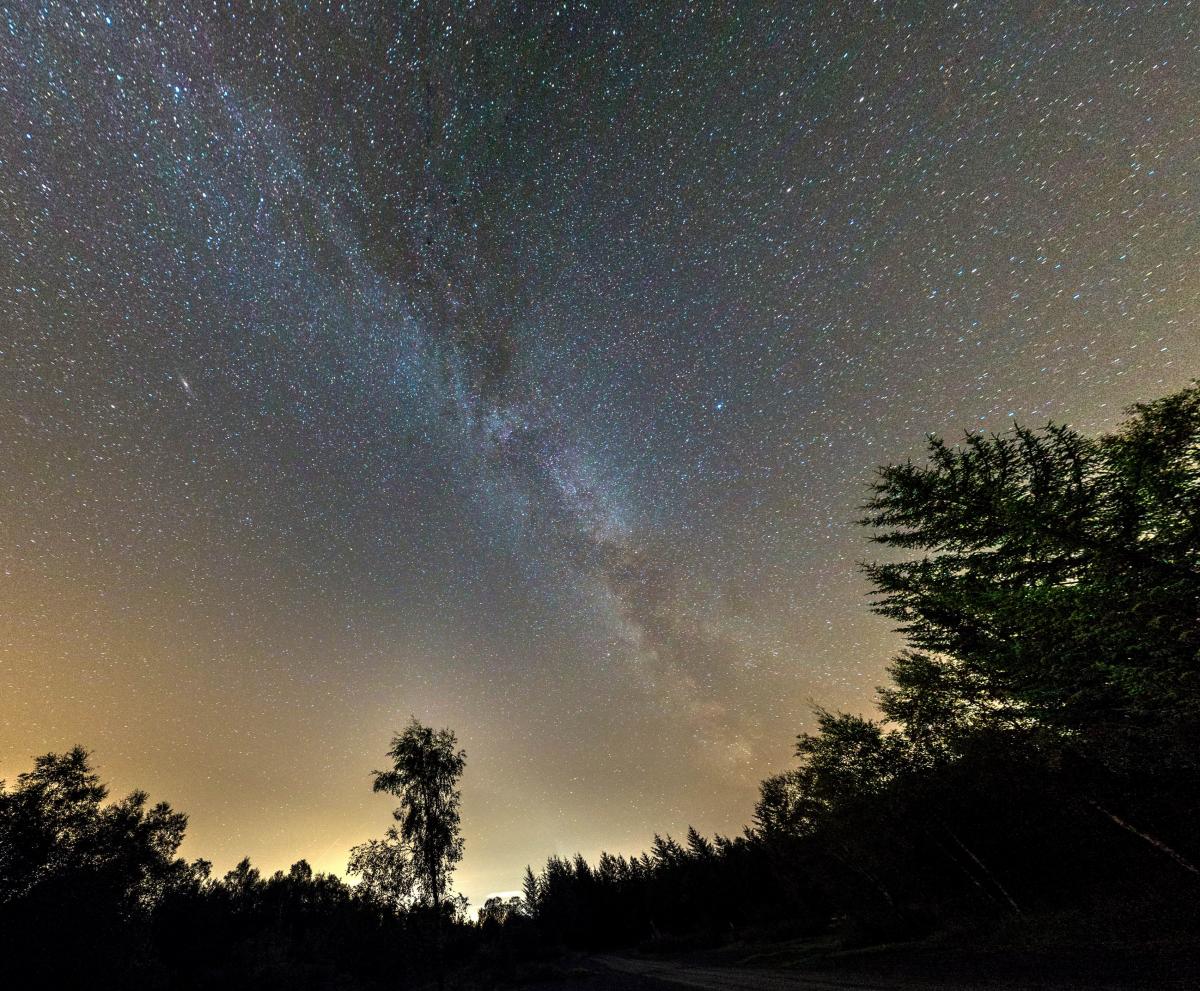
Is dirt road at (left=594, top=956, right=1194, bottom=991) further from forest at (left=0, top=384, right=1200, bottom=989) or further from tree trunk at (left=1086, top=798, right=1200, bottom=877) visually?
tree trunk at (left=1086, top=798, right=1200, bottom=877)

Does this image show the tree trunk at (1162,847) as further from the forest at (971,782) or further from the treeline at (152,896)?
the treeline at (152,896)

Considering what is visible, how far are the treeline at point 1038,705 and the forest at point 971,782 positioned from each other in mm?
87

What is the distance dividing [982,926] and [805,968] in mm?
7704

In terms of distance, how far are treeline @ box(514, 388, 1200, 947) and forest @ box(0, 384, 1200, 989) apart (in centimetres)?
9

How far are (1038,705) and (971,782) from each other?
35.5 feet

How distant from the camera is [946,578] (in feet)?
57.6

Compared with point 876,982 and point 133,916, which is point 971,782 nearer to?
point 876,982

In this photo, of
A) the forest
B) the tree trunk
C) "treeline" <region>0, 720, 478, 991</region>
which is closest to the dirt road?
the forest

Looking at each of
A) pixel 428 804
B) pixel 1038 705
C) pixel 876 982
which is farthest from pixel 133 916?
pixel 1038 705

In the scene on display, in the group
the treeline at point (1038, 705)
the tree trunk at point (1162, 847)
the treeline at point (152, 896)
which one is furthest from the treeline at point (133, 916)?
the tree trunk at point (1162, 847)

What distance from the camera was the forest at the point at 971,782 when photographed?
12.6 metres

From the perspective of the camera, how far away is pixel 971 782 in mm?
23484

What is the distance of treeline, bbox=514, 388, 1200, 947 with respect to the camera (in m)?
12.3

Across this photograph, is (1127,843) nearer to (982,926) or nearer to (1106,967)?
(982,926)
